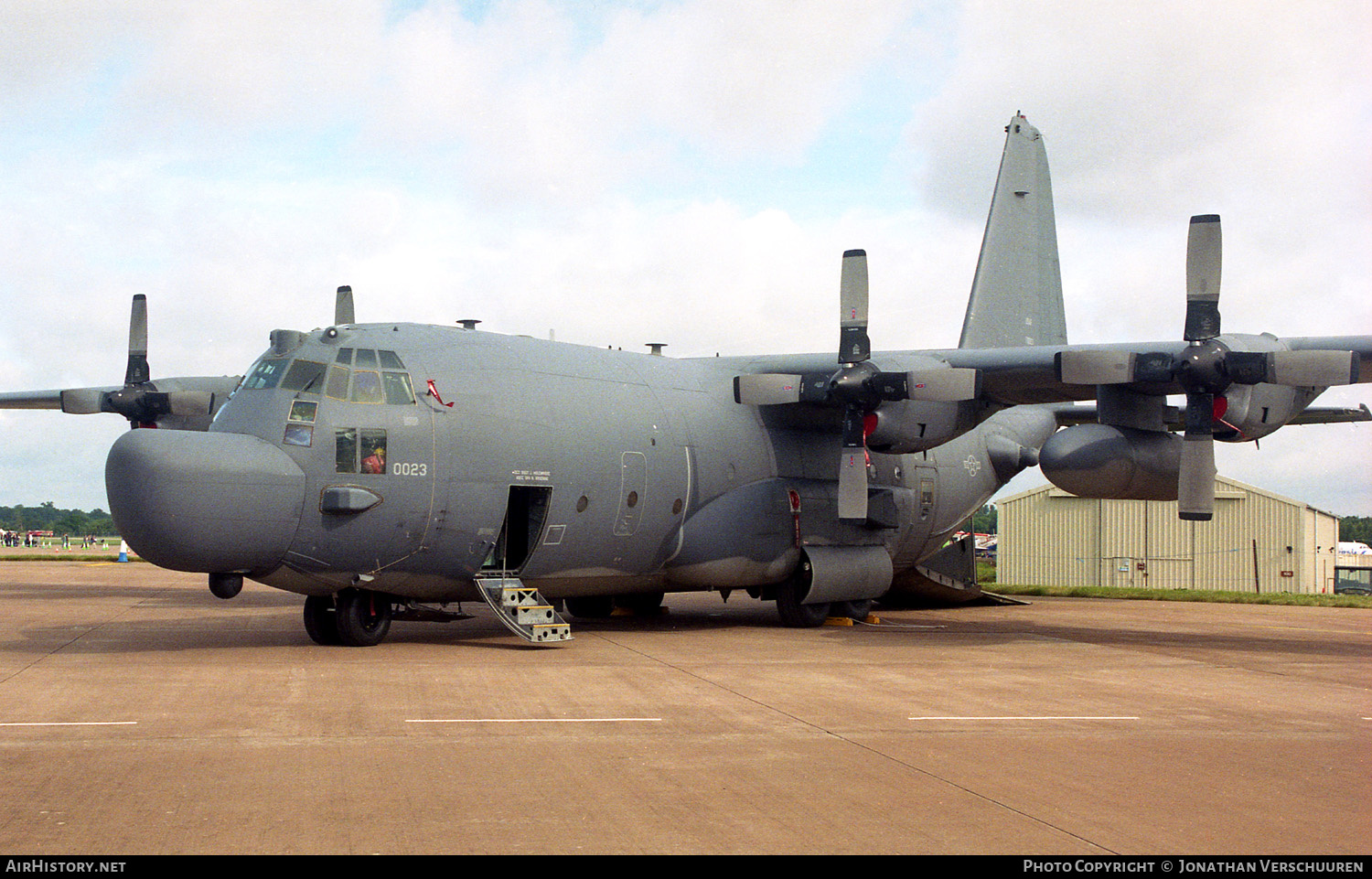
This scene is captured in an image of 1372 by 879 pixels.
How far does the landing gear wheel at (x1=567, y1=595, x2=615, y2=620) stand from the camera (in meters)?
22.1

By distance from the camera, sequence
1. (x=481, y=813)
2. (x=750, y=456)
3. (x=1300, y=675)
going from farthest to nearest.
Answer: (x=750, y=456), (x=1300, y=675), (x=481, y=813)

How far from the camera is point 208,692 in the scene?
11.7 metres

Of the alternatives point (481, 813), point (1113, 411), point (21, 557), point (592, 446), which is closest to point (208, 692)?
point (481, 813)

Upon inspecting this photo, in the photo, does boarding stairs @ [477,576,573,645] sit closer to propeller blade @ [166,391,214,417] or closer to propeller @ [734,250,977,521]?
propeller @ [734,250,977,521]

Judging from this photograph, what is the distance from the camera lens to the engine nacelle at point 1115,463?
60.5 ft

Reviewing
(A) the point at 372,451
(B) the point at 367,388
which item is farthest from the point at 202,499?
(B) the point at 367,388

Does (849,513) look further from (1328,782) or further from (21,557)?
(21,557)

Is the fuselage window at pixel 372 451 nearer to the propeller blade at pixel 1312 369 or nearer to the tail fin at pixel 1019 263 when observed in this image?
the propeller blade at pixel 1312 369

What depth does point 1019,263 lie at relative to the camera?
87.9ft

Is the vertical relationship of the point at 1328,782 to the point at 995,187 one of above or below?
below

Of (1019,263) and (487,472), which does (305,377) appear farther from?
(1019,263)

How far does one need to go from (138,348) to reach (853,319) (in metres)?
13.4

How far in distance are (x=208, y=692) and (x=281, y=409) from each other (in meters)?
4.33

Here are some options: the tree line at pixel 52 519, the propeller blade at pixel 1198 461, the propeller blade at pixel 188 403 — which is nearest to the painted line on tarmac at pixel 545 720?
the propeller blade at pixel 1198 461
